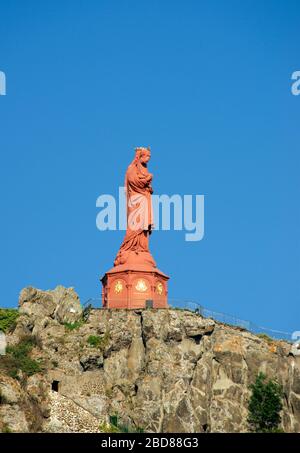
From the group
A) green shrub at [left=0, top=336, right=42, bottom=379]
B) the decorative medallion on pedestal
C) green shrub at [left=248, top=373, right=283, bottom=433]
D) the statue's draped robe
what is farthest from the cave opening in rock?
green shrub at [left=248, top=373, right=283, bottom=433]

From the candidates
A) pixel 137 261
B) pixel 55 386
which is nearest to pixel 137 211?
pixel 137 261

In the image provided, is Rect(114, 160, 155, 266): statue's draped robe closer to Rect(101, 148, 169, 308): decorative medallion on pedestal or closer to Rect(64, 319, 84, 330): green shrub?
Rect(101, 148, 169, 308): decorative medallion on pedestal

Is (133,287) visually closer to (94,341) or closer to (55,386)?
(94,341)

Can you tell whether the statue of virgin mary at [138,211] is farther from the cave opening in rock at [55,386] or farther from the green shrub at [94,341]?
the cave opening in rock at [55,386]

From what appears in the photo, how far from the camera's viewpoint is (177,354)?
83.4 metres

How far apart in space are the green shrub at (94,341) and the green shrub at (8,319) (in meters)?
5.34

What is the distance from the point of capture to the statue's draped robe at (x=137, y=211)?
296ft

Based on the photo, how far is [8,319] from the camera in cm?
8356

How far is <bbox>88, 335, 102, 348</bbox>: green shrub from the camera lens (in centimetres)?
8356

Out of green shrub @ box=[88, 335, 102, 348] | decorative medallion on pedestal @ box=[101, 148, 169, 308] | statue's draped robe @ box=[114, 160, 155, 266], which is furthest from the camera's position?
statue's draped robe @ box=[114, 160, 155, 266]

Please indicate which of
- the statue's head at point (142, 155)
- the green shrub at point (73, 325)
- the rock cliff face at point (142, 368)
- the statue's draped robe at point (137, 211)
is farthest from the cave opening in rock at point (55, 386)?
the statue's head at point (142, 155)

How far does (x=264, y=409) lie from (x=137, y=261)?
1537 centimetres
